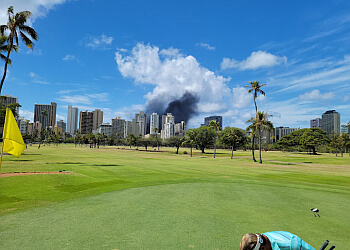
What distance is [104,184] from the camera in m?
17.7

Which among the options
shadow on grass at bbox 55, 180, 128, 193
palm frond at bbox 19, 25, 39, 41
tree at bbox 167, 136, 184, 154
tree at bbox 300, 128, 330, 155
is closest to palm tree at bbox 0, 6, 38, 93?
palm frond at bbox 19, 25, 39, 41

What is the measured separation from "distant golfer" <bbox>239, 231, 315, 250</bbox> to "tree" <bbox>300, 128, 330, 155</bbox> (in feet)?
399

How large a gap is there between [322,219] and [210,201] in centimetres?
511

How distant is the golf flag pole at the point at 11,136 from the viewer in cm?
952

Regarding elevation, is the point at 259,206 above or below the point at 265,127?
below

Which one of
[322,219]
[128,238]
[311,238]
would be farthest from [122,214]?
[322,219]

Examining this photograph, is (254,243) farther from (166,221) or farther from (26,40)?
(26,40)

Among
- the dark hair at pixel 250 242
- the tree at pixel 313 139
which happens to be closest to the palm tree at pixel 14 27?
the dark hair at pixel 250 242

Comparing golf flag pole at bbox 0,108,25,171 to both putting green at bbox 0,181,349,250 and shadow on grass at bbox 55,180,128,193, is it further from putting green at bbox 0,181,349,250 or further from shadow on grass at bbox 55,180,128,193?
shadow on grass at bbox 55,180,128,193

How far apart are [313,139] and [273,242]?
125m

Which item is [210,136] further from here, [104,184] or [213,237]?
[213,237]

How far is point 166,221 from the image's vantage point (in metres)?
8.70

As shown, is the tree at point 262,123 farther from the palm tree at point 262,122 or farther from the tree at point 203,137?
the tree at point 203,137

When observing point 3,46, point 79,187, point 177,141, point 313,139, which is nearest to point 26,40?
point 3,46
